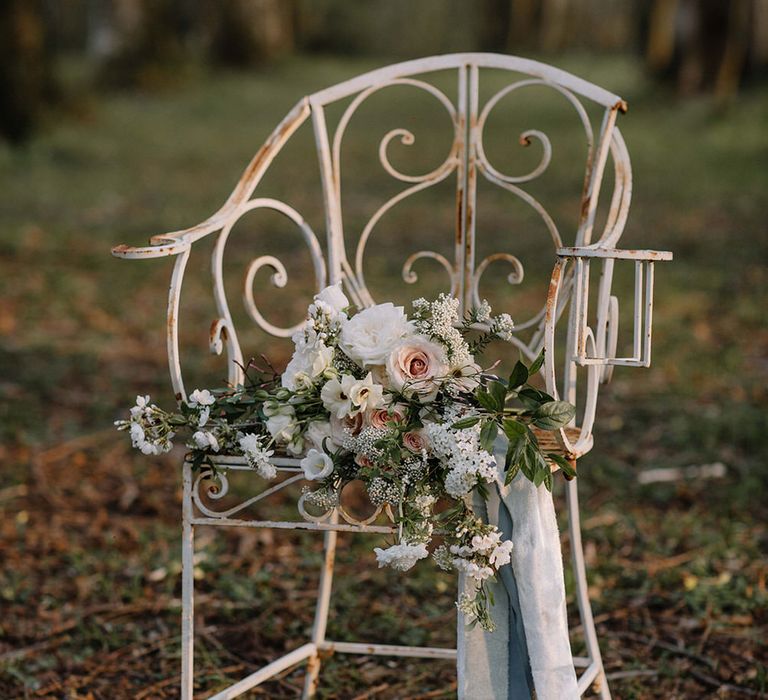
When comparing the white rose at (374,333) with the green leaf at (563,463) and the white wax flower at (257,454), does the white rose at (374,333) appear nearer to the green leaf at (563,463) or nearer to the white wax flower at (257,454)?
the white wax flower at (257,454)

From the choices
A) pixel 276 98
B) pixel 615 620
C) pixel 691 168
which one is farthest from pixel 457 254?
pixel 276 98

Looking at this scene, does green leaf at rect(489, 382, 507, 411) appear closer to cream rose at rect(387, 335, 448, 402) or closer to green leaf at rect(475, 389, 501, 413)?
green leaf at rect(475, 389, 501, 413)

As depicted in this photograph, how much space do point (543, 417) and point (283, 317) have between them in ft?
14.5

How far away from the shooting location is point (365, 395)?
1873 millimetres

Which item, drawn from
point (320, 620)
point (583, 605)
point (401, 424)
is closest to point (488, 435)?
point (401, 424)

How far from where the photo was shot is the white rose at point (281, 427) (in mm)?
1929

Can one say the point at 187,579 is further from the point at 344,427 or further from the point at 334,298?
the point at 334,298

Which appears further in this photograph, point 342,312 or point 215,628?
point 215,628

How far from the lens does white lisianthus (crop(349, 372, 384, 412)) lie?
1.86m

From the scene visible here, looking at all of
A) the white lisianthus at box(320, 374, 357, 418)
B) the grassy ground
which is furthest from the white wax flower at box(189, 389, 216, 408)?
the grassy ground

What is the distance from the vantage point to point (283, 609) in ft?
10.0

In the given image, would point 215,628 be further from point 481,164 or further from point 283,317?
point 283,317

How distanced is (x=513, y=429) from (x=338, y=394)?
301mm

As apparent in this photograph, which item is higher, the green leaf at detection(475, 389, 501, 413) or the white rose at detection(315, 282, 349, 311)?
the white rose at detection(315, 282, 349, 311)
